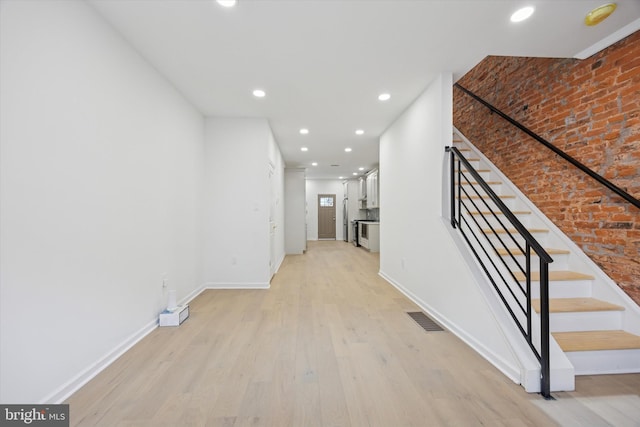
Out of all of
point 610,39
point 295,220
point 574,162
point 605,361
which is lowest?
point 605,361

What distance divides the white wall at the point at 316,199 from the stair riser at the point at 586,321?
31.4ft

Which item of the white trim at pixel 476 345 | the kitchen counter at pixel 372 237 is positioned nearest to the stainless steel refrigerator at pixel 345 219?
the kitchen counter at pixel 372 237

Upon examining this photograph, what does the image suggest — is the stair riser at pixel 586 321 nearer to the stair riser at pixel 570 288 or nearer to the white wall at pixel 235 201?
the stair riser at pixel 570 288

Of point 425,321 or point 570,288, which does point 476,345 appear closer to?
point 425,321

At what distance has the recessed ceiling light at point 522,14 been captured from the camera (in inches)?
77.6

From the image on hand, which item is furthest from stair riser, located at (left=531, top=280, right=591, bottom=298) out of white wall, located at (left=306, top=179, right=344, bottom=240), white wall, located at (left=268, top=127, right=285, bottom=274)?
white wall, located at (left=306, top=179, right=344, bottom=240)

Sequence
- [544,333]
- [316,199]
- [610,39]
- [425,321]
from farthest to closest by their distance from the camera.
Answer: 1. [316,199]
2. [425,321]
3. [610,39]
4. [544,333]

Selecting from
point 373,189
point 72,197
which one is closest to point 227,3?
point 72,197

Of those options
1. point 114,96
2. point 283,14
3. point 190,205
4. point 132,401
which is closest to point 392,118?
point 283,14

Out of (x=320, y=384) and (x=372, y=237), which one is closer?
(x=320, y=384)

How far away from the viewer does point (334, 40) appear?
91.0 inches

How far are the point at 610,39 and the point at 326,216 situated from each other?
31.9 ft

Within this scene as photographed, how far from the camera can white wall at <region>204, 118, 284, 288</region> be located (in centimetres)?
413

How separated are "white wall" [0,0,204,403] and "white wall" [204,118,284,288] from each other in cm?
128
